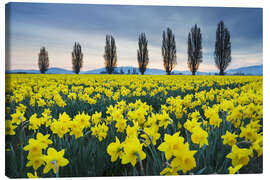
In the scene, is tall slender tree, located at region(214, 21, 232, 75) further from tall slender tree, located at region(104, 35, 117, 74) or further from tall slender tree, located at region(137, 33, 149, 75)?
tall slender tree, located at region(104, 35, 117, 74)

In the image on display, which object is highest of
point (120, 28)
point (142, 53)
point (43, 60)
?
point (120, 28)

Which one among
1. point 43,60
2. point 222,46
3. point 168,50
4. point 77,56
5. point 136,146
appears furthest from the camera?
point 168,50

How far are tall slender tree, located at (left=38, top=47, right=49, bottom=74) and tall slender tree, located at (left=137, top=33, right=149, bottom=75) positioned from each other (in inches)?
52.7

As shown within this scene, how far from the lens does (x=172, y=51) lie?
299 cm

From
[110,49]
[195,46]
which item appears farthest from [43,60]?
[195,46]

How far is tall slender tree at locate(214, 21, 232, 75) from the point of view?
9.09ft

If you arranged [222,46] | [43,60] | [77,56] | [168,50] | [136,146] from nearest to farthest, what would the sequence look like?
[136,146]
[43,60]
[222,46]
[77,56]
[168,50]

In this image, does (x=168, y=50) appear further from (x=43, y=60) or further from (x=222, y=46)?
(x=43, y=60)

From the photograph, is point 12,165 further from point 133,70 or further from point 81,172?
point 133,70

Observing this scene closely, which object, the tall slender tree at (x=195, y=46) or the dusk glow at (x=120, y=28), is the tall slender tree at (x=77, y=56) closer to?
the dusk glow at (x=120, y=28)

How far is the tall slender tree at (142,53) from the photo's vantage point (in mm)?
2986

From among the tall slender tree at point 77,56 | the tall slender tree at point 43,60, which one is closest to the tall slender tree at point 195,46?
the tall slender tree at point 77,56

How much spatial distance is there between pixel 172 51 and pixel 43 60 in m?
1.87
